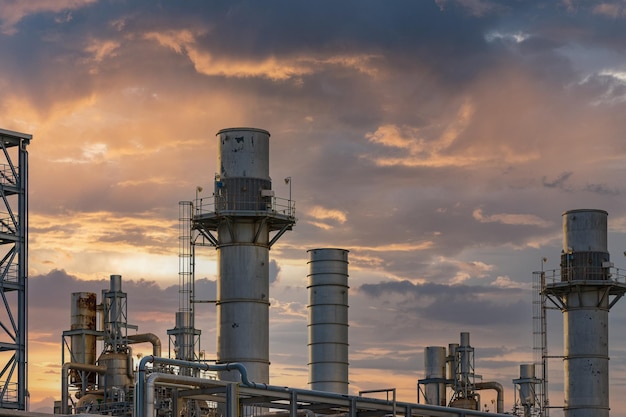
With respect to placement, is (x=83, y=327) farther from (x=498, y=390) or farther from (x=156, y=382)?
(x=156, y=382)

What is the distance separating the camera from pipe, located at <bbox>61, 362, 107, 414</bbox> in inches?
2501

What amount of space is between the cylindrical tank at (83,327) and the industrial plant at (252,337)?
0.05 meters

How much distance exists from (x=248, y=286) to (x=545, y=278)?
25.6m

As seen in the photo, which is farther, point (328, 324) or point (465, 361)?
point (465, 361)

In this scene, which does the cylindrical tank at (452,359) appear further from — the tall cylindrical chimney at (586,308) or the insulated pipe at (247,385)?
the insulated pipe at (247,385)

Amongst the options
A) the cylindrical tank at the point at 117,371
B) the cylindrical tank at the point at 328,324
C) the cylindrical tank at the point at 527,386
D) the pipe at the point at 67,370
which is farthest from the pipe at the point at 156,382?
the cylindrical tank at the point at 527,386

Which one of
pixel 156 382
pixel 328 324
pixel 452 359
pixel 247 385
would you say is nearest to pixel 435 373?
pixel 452 359

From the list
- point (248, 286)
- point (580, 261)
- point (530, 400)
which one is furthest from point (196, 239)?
point (530, 400)

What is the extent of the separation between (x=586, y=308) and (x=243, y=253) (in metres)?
25.3

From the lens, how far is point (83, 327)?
67312mm

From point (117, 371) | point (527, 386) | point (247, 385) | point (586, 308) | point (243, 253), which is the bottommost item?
point (247, 385)

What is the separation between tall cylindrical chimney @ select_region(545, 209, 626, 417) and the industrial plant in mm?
54

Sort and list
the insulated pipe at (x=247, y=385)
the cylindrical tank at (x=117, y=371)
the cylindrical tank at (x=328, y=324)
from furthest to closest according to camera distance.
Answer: the cylindrical tank at (x=328, y=324) < the cylindrical tank at (x=117, y=371) < the insulated pipe at (x=247, y=385)

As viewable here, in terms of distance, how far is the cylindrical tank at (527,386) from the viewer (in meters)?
78.1
